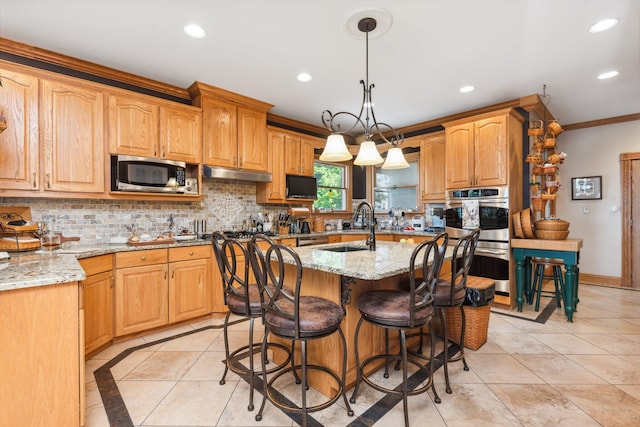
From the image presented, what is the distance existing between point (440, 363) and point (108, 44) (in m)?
3.77

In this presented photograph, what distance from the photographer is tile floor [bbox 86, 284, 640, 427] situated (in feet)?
5.70

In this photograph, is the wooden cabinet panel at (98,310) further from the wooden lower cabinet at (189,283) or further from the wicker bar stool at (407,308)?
the wicker bar stool at (407,308)

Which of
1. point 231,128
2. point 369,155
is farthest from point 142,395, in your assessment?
point 231,128

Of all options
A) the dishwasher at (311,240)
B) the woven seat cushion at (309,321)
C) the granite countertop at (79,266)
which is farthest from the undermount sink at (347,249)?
the dishwasher at (311,240)

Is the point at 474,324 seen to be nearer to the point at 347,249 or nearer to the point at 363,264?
the point at 347,249

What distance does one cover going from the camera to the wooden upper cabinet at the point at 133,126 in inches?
115

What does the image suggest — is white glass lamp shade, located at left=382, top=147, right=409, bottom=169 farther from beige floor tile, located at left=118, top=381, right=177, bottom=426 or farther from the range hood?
beige floor tile, located at left=118, top=381, right=177, bottom=426

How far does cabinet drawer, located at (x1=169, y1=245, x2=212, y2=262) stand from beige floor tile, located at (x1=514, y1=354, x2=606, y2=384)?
9.92 ft

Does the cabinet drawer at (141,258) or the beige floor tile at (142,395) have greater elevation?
the cabinet drawer at (141,258)

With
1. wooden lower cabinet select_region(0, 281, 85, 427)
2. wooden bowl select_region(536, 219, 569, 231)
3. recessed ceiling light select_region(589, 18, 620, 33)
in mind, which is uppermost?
recessed ceiling light select_region(589, 18, 620, 33)

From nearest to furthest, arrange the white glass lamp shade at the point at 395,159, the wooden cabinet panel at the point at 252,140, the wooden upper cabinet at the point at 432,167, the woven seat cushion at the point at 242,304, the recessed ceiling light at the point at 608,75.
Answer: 1. the woven seat cushion at the point at 242,304
2. the white glass lamp shade at the point at 395,159
3. the recessed ceiling light at the point at 608,75
4. the wooden cabinet panel at the point at 252,140
5. the wooden upper cabinet at the point at 432,167

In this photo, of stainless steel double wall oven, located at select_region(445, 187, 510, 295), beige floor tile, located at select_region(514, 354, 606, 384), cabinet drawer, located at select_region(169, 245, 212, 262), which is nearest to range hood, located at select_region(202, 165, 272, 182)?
cabinet drawer, located at select_region(169, 245, 212, 262)

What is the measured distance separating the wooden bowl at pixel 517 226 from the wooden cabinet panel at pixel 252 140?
319 centimetres

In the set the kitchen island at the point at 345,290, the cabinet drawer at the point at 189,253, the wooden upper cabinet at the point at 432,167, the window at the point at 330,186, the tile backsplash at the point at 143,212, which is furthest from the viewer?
the window at the point at 330,186
